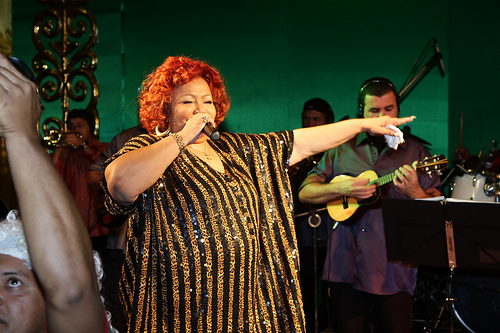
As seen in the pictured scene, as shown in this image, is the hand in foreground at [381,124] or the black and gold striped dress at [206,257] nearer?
the black and gold striped dress at [206,257]

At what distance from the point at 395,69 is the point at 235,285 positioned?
4.06 m

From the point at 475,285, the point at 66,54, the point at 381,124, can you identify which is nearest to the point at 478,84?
the point at 475,285

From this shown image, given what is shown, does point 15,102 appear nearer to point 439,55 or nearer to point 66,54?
point 439,55

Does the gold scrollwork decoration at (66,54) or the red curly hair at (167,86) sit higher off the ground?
the gold scrollwork decoration at (66,54)

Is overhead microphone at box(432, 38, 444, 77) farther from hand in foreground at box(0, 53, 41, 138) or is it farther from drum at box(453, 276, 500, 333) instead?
hand in foreground at box(0, 53, 41, 138)

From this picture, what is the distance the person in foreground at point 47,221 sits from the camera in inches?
43.8

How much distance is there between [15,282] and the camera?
1539mm

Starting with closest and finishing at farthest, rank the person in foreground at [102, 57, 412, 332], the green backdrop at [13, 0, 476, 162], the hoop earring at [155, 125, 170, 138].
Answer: the person in foreground at [102, 57, 412, 332]
the hoop earring at [155, 125, 170, 138]
the green backdrop at [13, 0, 476, 162]

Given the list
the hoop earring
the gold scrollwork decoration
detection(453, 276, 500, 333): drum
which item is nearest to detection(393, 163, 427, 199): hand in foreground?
detection(453, 276, 500, 333): drum

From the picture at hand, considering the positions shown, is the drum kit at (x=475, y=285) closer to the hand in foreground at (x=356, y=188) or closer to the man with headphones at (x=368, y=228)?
the man with headphones at (x=368, y=228)

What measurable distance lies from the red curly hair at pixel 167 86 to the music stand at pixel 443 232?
54.8 inches

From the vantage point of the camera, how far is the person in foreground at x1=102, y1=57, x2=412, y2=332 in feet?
8.52

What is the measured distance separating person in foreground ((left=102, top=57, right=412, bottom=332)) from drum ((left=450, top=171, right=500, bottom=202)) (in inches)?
94.9

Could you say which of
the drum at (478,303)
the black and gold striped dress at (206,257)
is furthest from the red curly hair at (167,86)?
the drum at (478,303)
